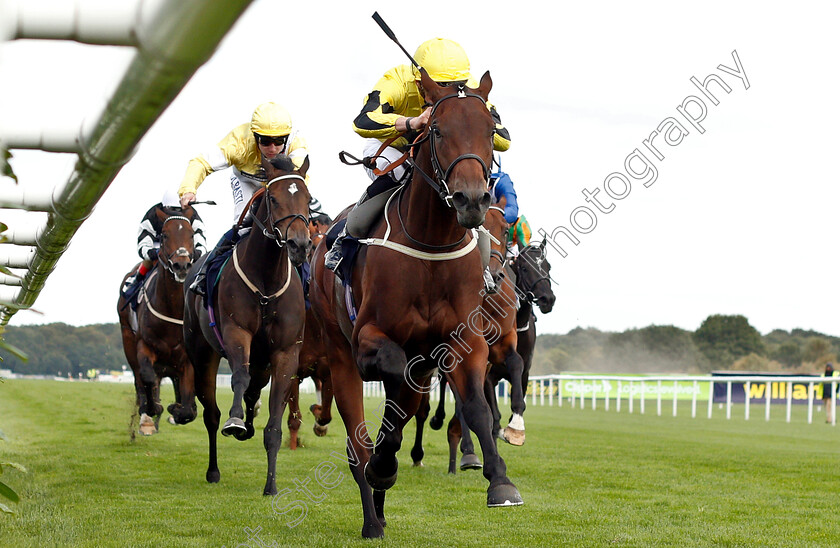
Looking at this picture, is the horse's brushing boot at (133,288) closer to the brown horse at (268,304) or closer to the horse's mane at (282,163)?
the brown horse at (268,304)

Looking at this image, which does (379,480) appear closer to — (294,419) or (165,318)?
(165,318)

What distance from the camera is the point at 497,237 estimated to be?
685 cm

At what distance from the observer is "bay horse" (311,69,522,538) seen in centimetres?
411

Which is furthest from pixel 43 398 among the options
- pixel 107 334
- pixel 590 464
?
pixel 590 464

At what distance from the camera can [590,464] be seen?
32.3ft

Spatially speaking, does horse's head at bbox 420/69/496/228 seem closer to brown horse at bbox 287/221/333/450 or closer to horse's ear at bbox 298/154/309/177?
horse's ear at bbox 298/154/309/177

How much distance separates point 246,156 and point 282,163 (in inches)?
32.4

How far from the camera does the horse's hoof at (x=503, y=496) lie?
391 centimetres

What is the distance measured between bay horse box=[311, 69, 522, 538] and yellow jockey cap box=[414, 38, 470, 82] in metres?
0.54

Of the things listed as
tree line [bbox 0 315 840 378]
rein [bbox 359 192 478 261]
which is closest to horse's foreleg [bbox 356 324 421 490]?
rein [bbox 359 192 478 261]

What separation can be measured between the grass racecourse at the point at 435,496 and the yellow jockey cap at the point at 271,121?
2943mm

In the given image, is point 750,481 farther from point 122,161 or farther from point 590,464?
point 122,161

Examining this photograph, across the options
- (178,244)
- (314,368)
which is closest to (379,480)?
(178,244)

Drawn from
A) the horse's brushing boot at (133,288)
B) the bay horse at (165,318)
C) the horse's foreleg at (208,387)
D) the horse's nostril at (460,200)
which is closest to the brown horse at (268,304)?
the horse's foreleg at (208,387)
